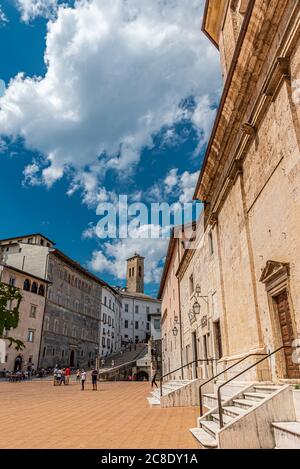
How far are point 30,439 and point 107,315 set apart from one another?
59.6 meters

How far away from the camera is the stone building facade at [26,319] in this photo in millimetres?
38125

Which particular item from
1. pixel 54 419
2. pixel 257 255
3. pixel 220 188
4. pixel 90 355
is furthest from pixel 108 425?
pixel 90 355

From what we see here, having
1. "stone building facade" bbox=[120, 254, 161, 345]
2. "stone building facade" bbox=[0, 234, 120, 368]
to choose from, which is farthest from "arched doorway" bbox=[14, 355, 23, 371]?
"stone building facade" bbox=[120, 254, 161, 345]

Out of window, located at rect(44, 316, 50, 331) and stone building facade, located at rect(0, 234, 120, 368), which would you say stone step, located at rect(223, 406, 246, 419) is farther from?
window, located at rect(44, 316, 50, 331)

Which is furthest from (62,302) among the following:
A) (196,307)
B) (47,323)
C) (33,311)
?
(196,307)

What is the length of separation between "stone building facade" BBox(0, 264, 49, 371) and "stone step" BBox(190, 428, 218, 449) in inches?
1344

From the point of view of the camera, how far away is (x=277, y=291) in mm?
8172

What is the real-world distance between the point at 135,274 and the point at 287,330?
300 feet

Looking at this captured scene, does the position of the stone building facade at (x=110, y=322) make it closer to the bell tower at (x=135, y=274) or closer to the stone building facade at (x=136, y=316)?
the stone building facade at (x=136, y=316)

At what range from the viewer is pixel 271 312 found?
8.52 metres

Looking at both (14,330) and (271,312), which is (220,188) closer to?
(271,312)

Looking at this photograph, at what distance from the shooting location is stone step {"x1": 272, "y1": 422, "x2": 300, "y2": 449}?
16.9 ft

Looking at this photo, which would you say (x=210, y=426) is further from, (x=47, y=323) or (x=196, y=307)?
(x=47, y=323)

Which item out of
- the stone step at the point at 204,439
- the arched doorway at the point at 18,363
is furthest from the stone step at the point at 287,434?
the arched doorway at the point at 18,363
